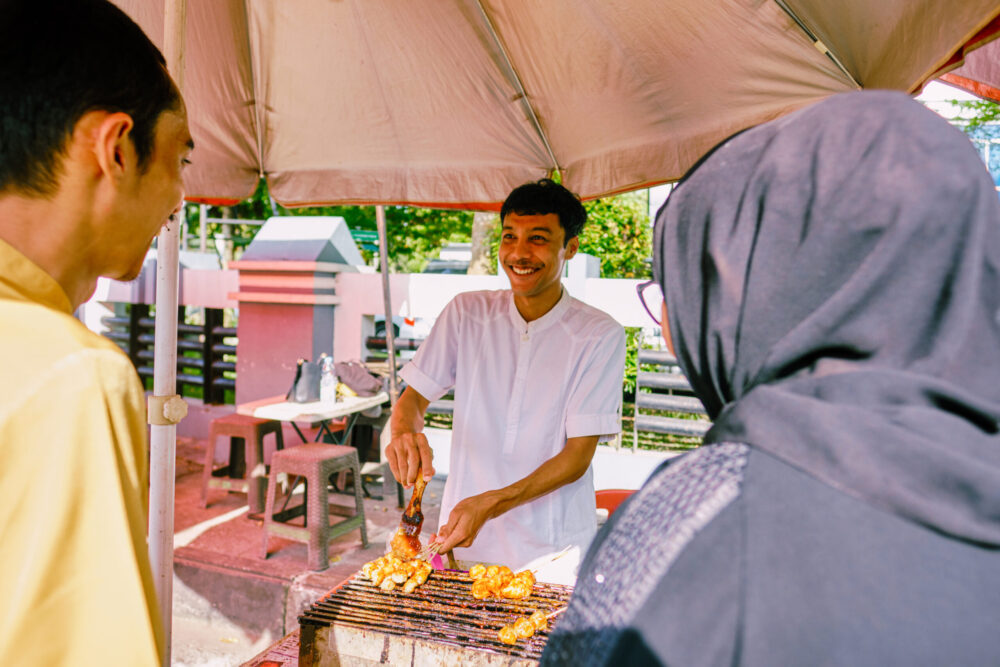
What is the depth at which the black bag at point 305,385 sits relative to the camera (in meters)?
5.33

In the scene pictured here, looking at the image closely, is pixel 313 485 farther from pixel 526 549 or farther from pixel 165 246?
pixel 165 246

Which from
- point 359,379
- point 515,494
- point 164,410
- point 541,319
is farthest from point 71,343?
point 359,379

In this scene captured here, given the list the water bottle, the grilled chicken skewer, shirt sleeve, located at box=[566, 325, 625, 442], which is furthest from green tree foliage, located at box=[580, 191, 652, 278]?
the grilled chicken skewer

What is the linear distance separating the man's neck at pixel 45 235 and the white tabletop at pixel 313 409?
4088 millimetres

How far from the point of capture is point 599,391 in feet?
8.94

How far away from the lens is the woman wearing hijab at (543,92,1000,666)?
24.9 inches

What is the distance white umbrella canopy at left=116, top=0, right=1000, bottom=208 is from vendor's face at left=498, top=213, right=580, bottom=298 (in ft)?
2.34

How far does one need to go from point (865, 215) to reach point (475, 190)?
10.1 ft

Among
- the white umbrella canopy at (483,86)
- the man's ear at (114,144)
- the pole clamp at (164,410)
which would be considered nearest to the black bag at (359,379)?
the white umbrella canopy at (483,86)

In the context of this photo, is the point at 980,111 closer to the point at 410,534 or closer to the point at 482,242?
the point at 482,242

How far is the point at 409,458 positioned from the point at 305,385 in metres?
3.08

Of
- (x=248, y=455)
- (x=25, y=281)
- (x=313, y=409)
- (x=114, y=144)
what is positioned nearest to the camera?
(x=25, y=281)

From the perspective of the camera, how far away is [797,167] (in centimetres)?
80

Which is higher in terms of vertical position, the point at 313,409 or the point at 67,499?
the point at 67,499
